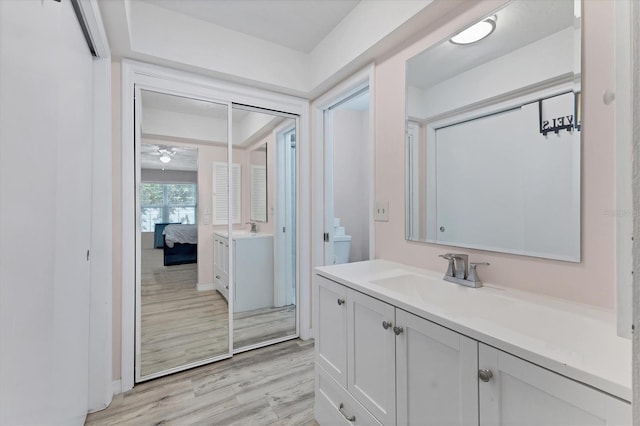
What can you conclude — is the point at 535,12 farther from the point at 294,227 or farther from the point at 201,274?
the point at 201,274

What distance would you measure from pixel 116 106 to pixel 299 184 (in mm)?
1500

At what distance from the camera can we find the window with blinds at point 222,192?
237cm

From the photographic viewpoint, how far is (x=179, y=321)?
229cm

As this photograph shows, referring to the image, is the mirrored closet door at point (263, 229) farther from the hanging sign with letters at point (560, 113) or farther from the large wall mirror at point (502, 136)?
the hanging sign with letters at point (560, 113)

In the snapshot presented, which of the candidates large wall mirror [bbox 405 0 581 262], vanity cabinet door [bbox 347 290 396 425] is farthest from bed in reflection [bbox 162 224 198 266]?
large wall mirror [bbox 405 0 581 262]

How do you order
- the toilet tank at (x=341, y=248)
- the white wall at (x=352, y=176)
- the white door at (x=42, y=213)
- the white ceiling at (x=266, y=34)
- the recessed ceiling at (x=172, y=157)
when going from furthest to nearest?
the white wall at (x=352, y=176) → the toilet tank at (x=341, y=248) → the recessed ceiling at (x=172, y=157) → the white ceiling at (x=266, y=34) → the white door at (x=42, y=213)

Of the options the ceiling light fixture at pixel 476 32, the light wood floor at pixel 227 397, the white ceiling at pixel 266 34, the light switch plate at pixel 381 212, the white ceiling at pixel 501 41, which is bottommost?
the light wood floor at pixel 227 397

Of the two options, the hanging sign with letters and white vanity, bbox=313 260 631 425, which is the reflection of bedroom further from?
the hanging sign with letters

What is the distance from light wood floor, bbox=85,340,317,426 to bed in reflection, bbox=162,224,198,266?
0.86m

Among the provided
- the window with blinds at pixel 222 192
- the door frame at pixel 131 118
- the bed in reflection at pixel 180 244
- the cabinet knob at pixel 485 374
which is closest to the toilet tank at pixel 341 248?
the window with blinds at pixel 222 192

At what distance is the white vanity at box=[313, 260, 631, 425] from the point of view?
67 cm

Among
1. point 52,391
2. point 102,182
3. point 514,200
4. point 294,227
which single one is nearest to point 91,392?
point 52,391

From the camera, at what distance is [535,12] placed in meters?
1.18

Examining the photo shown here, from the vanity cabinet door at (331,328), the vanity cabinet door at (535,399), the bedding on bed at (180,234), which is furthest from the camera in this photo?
the bedding on bed at (180,234)
